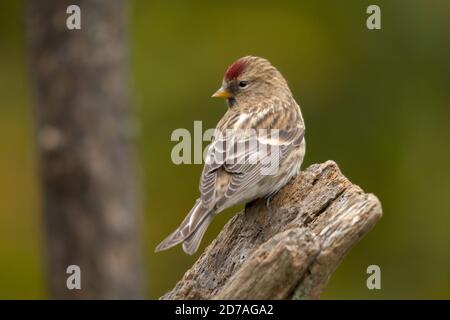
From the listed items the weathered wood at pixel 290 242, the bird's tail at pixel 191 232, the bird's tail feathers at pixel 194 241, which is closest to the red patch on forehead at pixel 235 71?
the weathered wood at pixel 290 242

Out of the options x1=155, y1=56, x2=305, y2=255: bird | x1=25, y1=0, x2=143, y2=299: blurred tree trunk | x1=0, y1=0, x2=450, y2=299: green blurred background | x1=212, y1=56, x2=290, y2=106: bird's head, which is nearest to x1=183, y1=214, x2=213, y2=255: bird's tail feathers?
x1=155, y1=56, x2=305, y2=255: bird

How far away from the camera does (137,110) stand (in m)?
12.0

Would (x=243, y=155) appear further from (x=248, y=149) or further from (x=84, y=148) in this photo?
(x=84, y=148)

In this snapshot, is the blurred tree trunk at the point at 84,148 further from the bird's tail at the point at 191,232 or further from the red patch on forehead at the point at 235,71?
the bird's tail at the point at 191,232

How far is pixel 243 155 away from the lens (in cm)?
743

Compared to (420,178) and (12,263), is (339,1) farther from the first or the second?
(12,263)

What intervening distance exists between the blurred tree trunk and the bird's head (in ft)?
3.39

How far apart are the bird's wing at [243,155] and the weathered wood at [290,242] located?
8.3 inches

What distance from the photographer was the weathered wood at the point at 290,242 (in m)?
5.44

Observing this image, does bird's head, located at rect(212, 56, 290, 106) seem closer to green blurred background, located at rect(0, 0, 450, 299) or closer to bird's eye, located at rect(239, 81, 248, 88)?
bird's eye, located at rect(239, 81, 248, 88)

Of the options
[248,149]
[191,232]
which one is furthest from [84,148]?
[191,232]

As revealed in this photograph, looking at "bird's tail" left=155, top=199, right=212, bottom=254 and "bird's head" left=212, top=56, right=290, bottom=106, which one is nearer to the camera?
"bird's tail" left=155, top=199, right=212, bottom=254

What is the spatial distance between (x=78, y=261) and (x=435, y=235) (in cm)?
532

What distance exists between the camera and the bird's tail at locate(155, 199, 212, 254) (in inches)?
258
